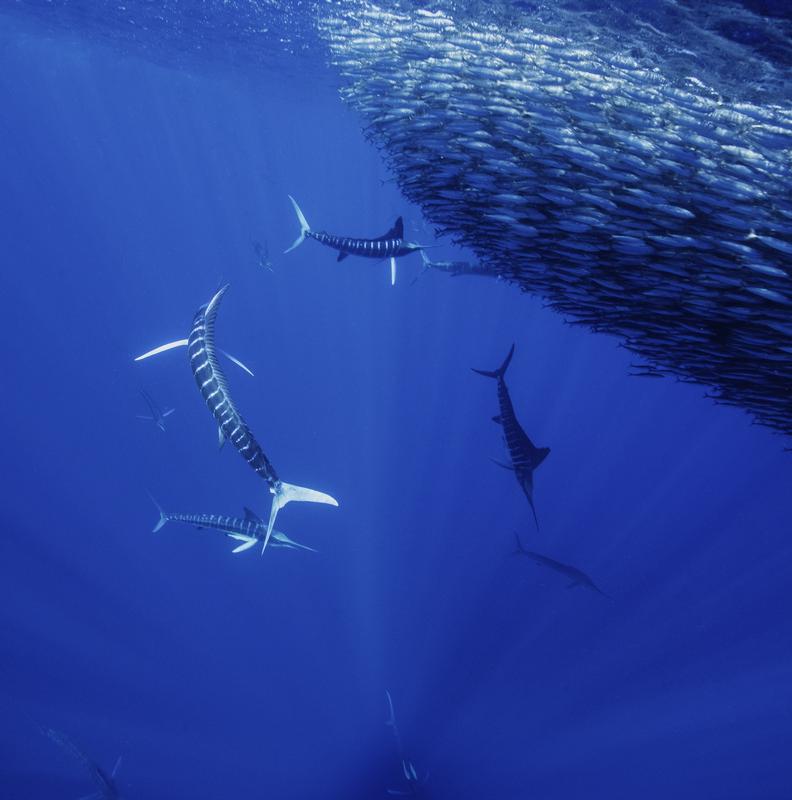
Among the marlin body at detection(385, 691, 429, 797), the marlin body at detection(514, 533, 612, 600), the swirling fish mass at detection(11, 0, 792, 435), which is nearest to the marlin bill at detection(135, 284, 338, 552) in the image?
the swirling fish mass at detection(11, 0, 792, 435)

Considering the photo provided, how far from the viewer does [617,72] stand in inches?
307

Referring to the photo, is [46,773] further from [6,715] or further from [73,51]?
[73,51]

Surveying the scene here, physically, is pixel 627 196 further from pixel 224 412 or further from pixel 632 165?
pixel 224 412

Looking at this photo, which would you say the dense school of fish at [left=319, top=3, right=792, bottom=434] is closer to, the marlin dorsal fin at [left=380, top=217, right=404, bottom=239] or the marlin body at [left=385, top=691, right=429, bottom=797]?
the marlin dorsal fin at [left=380, top=217, right=404, bottom=239]

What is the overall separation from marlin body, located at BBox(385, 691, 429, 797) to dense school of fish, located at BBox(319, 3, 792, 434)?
9.56 m

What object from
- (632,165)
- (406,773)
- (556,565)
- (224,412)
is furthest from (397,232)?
(406,773)

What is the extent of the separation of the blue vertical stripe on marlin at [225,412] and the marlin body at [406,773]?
9117mm

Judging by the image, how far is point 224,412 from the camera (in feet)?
16.1

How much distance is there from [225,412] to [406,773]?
1030 cm

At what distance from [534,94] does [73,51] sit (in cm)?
3124

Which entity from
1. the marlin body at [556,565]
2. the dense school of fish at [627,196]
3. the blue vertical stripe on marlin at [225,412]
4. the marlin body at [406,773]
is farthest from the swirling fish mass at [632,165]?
the marlin body at [406,773]

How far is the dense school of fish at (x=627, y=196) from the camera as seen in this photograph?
16.4 feet

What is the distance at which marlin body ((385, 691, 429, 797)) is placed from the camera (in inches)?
471

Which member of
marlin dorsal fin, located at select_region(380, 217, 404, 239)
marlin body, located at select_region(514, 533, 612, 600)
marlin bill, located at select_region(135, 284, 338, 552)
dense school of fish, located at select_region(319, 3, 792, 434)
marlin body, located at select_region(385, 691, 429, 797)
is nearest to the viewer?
marlin bill, located at select_region(135, 284, 338, 552)
